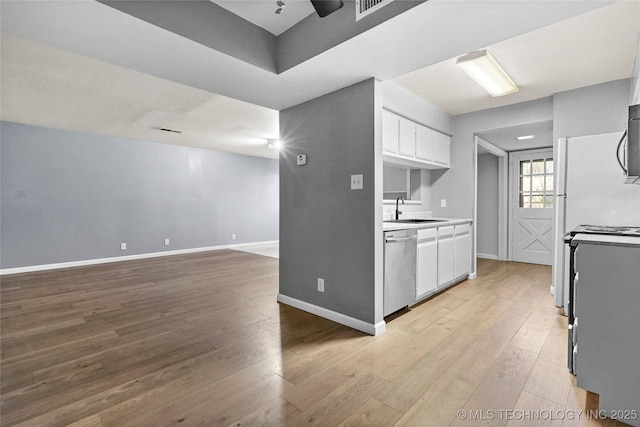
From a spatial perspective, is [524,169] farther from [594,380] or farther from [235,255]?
[235,255]

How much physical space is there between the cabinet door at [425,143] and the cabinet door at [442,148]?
0.13m

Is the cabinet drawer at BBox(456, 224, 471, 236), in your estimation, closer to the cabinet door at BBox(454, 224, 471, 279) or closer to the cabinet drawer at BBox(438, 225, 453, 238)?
the cabinet door at BBox(454, 224, 471, 279)

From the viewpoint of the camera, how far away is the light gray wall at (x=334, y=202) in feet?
8.39

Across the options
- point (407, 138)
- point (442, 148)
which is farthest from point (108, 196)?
point (442, 148)

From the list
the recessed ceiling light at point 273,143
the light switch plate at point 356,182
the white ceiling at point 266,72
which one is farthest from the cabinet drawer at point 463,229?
the recessed ceiling light at point 273,143

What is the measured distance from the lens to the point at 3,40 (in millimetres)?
2541

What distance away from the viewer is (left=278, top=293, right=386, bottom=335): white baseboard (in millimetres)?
2535

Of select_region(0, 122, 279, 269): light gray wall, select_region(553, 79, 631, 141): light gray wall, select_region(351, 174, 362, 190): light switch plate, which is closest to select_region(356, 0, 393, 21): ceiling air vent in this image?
select_region(351, 174, 362, 190): light switch plate

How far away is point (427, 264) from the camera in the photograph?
333 centimetres

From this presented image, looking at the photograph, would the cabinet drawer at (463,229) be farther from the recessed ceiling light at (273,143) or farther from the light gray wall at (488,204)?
the recessed ceiling light at (273,143)

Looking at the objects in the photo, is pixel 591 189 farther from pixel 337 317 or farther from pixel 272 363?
pixel 272 363

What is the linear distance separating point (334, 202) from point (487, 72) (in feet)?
6.53

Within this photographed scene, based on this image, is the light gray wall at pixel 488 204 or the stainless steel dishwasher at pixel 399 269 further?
the light gray wall at pixel 488 204

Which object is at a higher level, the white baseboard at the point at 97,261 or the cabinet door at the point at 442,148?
the cabinet door at the point at 442,148
